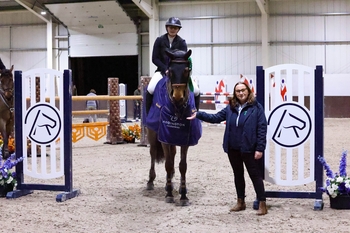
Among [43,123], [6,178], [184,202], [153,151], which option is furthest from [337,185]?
[6,178]

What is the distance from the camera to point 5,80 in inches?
306

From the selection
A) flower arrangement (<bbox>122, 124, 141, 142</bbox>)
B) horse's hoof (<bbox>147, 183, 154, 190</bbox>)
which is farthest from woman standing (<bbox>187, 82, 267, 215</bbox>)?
flower arrangement (<bbox>122, 124, 141, 142</bbox>)

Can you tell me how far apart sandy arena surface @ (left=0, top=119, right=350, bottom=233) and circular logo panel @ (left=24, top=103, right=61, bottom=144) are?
70 centimetres

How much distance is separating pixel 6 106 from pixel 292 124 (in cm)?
529

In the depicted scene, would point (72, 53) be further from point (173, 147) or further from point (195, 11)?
point (173, 147)

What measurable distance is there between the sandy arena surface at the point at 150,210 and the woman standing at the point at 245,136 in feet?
0.90

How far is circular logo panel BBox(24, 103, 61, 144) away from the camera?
5449mm

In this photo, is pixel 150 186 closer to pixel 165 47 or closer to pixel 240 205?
pixel 240 205

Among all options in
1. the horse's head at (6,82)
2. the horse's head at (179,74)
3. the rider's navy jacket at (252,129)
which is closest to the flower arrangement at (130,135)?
the horse's head at (6,82)

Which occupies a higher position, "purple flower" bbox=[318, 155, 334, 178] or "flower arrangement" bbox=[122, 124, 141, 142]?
"purple flower" bbox=[318, 155, 334, 178]

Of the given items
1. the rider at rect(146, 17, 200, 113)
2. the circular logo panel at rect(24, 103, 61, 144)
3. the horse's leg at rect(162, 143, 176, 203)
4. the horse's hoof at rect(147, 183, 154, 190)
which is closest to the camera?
the horse's leg at rect(162, 143, 176, 203)

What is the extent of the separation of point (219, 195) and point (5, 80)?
419 centimetres

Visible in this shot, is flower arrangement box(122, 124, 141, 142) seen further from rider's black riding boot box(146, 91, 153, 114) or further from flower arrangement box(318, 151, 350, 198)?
flower arrangement box(318, 151, 350, 198)

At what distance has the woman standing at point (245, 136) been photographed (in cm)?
455
